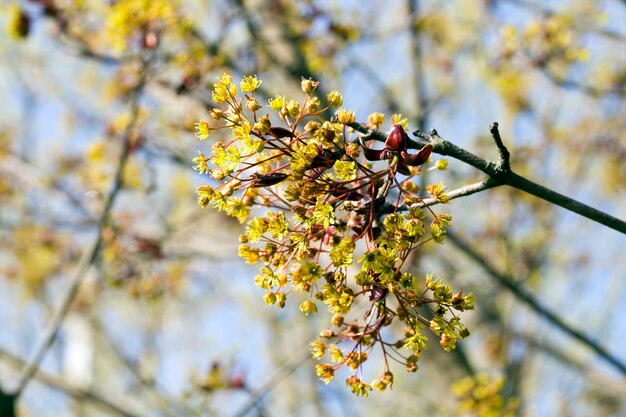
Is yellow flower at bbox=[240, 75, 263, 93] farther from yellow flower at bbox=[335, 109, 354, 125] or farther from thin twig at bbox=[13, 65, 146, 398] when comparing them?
thin twig at bbox=[13, 65, 146, 398]

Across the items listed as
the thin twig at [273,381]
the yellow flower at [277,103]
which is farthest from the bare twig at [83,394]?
the yellow flower at [277,103]

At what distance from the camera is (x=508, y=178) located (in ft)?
5.66

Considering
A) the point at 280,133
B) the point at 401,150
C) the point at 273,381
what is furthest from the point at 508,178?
the point at 273,381

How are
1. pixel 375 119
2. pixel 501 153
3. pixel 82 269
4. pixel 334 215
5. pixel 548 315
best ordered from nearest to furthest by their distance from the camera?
pixel 501 153 < pixel 334 215 < pixel 375 119 < pixel 82 269 < pixel 548 315

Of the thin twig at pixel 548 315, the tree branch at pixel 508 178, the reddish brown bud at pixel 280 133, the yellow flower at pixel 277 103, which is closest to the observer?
the tree branch at pixel 508 178

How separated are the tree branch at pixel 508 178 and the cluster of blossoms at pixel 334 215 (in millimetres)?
54

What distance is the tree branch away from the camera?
1674 mm

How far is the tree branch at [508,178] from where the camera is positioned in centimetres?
167

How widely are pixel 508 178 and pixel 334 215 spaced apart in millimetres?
509

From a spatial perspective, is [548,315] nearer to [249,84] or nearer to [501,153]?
[501,153]

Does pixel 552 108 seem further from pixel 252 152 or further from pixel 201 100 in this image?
pixel 252 152

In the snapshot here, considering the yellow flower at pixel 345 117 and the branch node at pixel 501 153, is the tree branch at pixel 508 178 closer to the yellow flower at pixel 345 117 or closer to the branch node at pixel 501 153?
the branch node at pixel 501 153

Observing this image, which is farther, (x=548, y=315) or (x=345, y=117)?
(x=548, y=315)

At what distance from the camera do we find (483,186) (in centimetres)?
172
